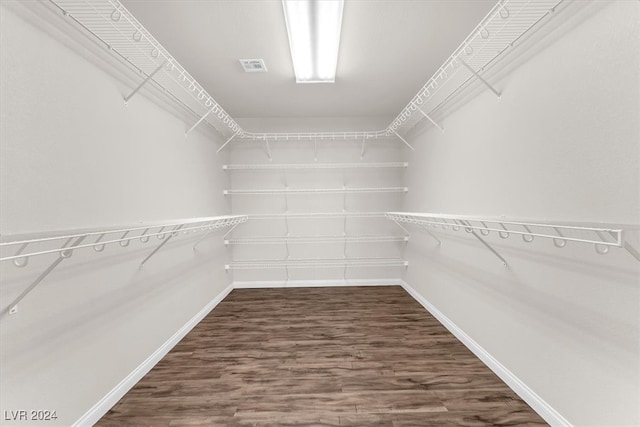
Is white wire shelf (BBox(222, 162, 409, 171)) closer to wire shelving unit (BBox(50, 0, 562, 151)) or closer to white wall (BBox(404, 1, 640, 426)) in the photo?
wire shelving unit (BBox(50, 0, 562, 151))

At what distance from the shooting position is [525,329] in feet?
5.63

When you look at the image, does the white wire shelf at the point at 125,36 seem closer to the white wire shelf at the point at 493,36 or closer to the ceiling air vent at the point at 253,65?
the ceiling air vent at the point at 253,65

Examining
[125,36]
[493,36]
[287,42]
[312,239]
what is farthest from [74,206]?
[312,239]

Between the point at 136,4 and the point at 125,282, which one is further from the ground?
the point at 136,4

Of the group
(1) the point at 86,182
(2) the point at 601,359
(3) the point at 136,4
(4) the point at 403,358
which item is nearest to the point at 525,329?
(2) the point at 601,359

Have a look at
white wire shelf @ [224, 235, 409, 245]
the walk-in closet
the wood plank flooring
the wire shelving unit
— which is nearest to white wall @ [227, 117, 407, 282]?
white wire shelf @ [224, 235, 409, 245]

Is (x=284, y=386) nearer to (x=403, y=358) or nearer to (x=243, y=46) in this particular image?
(x=403, y=358)

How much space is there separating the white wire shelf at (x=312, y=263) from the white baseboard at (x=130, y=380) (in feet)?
3.87

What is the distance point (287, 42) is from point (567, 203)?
72.6 inches

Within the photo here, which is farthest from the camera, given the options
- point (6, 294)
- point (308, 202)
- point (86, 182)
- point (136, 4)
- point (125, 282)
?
point (308, 202)

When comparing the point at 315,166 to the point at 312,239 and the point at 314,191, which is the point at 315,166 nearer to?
the point at 314,191

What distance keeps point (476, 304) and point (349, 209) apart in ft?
7.04

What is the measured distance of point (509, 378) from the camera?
1846 mm

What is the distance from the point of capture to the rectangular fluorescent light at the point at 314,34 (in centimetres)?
167
